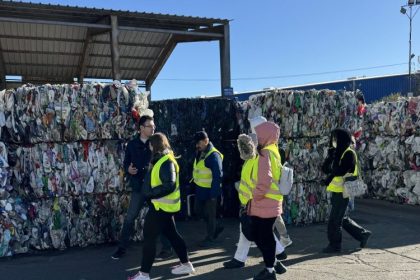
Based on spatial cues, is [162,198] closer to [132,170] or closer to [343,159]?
[132,170]

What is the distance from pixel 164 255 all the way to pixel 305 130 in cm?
368

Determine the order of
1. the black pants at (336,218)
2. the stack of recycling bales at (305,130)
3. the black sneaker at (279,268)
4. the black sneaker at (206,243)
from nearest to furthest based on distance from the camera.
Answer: the black sneaker at (279,268) < the black pants at (336,218) < the black sneaker at (206,243) < the stack of recycling bales at (305,130)

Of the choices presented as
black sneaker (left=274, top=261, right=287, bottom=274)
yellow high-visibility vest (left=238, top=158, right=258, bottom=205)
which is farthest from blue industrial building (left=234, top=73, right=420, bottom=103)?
yellow high-visibility vest (left=238, top=158, right=258, bottom=205)

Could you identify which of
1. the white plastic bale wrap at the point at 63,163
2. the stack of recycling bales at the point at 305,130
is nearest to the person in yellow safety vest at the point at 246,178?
the white plastic bale wrap at the point at 63,163

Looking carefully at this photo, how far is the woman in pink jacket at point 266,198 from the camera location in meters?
5.18

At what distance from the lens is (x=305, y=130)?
8547 mm

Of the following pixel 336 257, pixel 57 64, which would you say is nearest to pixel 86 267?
pixel 336 257

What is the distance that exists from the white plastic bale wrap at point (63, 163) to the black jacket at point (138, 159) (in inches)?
29.6

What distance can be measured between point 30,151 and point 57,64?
14314mm

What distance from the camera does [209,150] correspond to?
7102mm

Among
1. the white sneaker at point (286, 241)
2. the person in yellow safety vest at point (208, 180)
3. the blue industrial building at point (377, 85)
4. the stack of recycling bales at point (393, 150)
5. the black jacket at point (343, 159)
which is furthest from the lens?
the blue industrial building at point (377, 85)

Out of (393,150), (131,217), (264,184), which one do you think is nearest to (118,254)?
(131,217)

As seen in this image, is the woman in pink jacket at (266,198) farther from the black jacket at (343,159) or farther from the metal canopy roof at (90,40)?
the metal canopy roof at (90,40)

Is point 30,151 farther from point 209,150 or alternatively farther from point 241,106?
point 241,106
